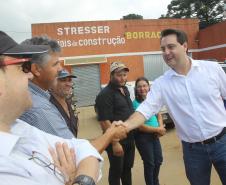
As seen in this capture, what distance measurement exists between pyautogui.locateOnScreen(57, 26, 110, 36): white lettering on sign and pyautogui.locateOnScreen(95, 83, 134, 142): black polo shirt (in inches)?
759

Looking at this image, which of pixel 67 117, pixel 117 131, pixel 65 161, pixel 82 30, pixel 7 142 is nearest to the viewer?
pixel 7 142

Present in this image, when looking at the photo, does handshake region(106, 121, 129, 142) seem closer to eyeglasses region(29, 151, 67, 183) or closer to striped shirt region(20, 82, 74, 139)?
striped shirt region(20, 82, 74, 139)

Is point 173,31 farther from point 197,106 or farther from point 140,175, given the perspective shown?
point 140,175

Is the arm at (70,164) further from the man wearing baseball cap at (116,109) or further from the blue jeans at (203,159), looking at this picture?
the man wearing baseball cap at (116,109)

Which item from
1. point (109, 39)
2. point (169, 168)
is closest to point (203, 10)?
point (109, 39)

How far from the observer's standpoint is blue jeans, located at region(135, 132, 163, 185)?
199 inches

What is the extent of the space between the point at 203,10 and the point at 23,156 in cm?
5213

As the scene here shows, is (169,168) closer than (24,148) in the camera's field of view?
No

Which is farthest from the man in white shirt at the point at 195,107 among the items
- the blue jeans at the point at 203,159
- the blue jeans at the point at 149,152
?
the blue jeans at the point at 149,152

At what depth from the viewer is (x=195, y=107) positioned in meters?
3.34

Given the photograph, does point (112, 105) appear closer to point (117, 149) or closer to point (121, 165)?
point (117, 149)

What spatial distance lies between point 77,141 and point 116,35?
2300cm

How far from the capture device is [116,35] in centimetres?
2447

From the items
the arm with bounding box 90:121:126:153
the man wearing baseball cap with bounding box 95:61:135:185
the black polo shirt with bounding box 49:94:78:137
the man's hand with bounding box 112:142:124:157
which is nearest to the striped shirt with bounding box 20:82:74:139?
the arm with bounding box 90:121:126:153
